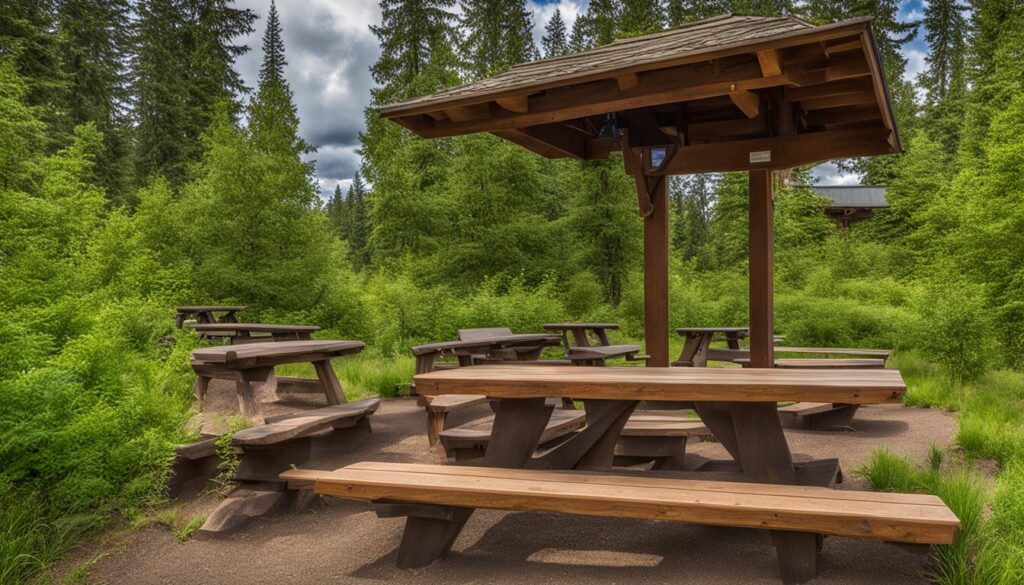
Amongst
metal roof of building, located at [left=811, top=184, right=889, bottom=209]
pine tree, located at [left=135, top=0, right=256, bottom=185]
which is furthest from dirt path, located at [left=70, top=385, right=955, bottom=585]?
metal roof of building, located at [left=811, top=184, right=889, bottom=209]

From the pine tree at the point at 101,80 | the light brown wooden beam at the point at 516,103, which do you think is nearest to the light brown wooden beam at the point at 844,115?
the light brown wooden beam at the point at 516,103

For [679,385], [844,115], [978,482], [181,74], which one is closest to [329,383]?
[679,385]

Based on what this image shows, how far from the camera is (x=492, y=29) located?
24.2 m

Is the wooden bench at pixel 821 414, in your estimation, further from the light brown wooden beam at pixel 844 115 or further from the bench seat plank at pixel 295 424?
the bench seat plank at pixel 295 424

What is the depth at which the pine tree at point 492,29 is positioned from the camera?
77.1ft

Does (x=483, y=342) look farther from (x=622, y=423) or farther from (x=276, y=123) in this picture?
(x=276, y=123)

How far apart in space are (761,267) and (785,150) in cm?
100

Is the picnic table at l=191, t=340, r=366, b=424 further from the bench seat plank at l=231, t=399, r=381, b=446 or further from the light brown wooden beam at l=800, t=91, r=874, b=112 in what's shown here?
the light brown wooden beam at l=800, t=91, r=874, b=112

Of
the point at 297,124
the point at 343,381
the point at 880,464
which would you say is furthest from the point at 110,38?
the point at 880,464

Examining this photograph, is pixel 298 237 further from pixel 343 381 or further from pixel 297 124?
pixel 343 381

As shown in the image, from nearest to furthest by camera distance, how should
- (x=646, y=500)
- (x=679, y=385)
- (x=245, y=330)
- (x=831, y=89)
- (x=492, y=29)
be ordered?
(x=646, y=500) → (x=679, y=385) → (x=831, y=89) → (x=245, y=330) → (x=492, y=29)

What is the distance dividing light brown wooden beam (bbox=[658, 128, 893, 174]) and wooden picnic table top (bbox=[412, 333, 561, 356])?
2.43 meters

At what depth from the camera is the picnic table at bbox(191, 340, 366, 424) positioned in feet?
17.3

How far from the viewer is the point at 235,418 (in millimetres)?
5352
